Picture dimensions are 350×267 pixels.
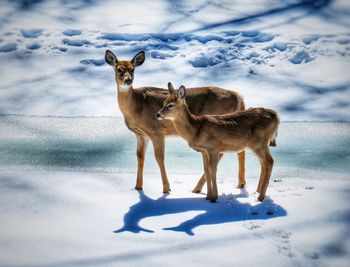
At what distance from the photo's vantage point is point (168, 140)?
10703 millimetres

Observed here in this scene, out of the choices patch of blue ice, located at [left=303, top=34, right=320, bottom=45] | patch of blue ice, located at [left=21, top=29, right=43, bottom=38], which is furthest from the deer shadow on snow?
patch of blue ice, located at [left=21, top=29, right=43, bottom=38]

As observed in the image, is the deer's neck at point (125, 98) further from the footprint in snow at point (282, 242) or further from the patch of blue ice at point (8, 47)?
the patch of blue ice at point (8, 47)

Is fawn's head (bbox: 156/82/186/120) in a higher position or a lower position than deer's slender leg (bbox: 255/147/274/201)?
higher

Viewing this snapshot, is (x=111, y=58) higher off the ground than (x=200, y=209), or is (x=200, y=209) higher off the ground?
(x=111, y=58)

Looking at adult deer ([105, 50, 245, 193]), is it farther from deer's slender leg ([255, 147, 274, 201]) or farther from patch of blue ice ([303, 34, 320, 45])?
patch of blue ice ([303, 34, 320, 45])

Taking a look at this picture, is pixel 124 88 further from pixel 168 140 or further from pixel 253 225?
pixel 168 140

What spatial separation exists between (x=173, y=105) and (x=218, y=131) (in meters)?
0.58

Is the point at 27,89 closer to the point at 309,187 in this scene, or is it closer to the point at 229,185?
the point at 229,185

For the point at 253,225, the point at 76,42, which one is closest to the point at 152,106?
the point at 253,225

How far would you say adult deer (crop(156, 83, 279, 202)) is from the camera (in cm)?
688

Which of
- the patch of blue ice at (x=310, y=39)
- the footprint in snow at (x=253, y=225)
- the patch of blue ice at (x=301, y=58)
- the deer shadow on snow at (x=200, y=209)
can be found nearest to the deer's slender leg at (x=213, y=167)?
the deer shadow on snow at (x=200, y=209)

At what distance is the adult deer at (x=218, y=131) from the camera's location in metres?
6.88

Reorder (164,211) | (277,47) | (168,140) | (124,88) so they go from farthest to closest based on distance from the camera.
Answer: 1. (277,47)
2. (168,140)
3. (124,88)
4. (164,211)

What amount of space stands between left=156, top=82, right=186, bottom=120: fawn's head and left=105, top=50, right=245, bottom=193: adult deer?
0.58m
